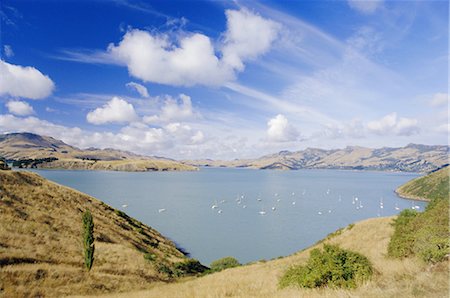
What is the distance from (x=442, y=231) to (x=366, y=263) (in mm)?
7231

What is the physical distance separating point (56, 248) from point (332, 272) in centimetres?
3318

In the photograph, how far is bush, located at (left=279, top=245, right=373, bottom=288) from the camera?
49.7 feet

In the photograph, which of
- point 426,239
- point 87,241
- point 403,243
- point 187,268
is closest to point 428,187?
point 187,268

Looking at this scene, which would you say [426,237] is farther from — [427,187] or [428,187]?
[427,187]

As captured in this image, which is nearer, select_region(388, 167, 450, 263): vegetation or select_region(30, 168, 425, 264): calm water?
select_region(388, 167, 450, 263): vegetation

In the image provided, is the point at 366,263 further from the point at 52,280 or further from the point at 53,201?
the point at 53,201

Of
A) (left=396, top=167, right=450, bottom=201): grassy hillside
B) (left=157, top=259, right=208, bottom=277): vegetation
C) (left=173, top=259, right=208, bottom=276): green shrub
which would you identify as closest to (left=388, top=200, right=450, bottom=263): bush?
(left=157, top=259, right=208, bottom=277): vegetation

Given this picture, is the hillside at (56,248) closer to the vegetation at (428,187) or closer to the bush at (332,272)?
the bush at (332,272)

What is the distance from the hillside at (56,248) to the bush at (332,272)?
18887 mm

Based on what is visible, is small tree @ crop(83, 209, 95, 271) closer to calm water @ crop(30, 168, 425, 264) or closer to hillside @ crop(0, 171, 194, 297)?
hillside @ crop(0, 171, 194, 297)

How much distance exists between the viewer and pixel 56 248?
35156 mm

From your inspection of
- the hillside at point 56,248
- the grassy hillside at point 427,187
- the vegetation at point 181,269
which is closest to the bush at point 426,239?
the hillside at point 56,248

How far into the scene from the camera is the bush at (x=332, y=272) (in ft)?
49.7

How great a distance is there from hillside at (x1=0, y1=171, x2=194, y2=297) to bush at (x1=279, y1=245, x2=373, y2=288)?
18887mm
